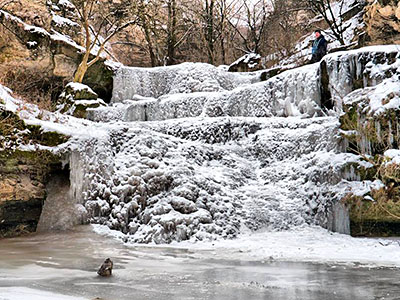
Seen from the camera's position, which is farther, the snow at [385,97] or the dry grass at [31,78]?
the dry grass at [31,78]

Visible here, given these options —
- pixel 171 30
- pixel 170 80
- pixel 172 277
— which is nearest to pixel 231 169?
pixel 172 277

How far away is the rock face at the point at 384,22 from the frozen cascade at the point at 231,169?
3330 mm

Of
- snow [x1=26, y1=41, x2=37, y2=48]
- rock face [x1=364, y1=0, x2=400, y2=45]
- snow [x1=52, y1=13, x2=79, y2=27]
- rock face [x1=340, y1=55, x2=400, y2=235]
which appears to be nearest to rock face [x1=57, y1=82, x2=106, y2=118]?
snow [x1=26, y1=41, x2=37, y2=48]

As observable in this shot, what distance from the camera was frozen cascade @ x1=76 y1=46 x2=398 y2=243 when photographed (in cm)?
824

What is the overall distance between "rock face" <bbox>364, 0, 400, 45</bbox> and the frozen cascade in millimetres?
3330

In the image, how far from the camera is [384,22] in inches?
542

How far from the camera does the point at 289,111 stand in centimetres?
1239

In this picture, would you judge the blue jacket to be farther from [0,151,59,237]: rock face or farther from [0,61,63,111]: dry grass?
[0,151,59,237]: rock face

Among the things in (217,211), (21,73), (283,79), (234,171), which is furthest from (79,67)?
(217,211)

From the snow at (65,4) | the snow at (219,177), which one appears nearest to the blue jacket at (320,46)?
the snow at (219,177)

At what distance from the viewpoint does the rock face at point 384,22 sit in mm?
13406

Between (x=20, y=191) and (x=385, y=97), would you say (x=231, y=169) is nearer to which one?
(x=385, y=97)

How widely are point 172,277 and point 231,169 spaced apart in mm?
5257

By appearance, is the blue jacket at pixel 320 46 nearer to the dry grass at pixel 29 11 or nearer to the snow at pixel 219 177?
the snow at pixel 219 177
